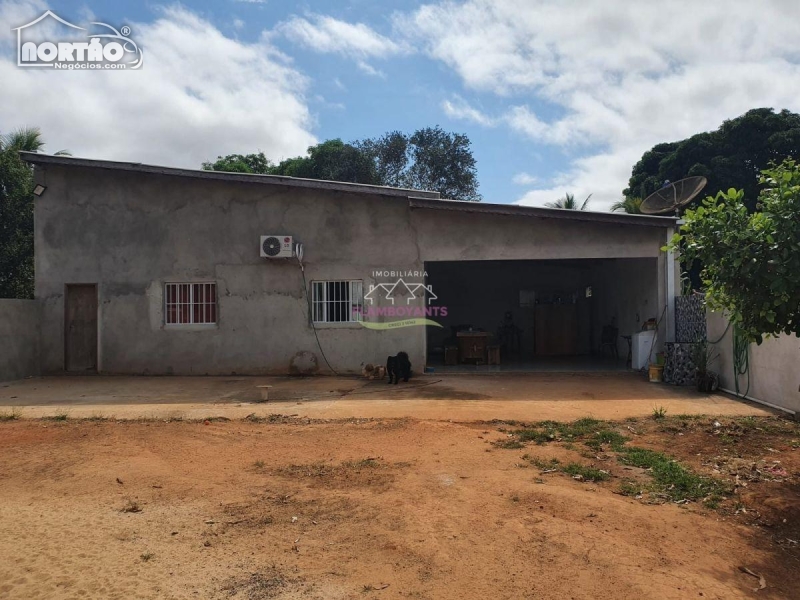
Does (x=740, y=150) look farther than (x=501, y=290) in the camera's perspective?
Yes

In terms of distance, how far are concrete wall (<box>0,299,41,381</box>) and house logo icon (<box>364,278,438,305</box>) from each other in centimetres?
733

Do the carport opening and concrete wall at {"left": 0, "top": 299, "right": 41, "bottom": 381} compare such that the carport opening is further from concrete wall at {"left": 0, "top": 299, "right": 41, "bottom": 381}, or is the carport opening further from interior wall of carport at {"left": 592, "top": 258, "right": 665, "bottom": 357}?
concrete wall at {"left": 0, "top": 299, "right": 41, "bottom": 381}

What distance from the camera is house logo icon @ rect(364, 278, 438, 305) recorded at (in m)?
11.6

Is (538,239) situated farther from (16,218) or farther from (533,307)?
(16,218)

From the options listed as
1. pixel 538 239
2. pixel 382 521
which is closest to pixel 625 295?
pixel 538 239

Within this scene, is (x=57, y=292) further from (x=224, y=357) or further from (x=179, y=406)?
(x=179, y=406)

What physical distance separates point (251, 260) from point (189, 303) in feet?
5.70

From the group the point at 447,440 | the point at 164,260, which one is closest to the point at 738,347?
the point at 447,440

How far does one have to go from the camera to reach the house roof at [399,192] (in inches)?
426

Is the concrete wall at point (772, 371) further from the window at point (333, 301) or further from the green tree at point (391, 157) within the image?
the green tree at point (391, 157)

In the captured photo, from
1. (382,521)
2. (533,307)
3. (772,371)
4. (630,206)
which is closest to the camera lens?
(382,521)

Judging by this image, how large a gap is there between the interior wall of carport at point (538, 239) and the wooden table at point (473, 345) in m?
2.80

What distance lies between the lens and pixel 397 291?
1166 centimetres

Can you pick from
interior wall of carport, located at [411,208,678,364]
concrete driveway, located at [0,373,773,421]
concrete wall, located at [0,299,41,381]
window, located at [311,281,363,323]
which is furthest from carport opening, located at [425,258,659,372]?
concrete wall, located at [0,299,41,381]
